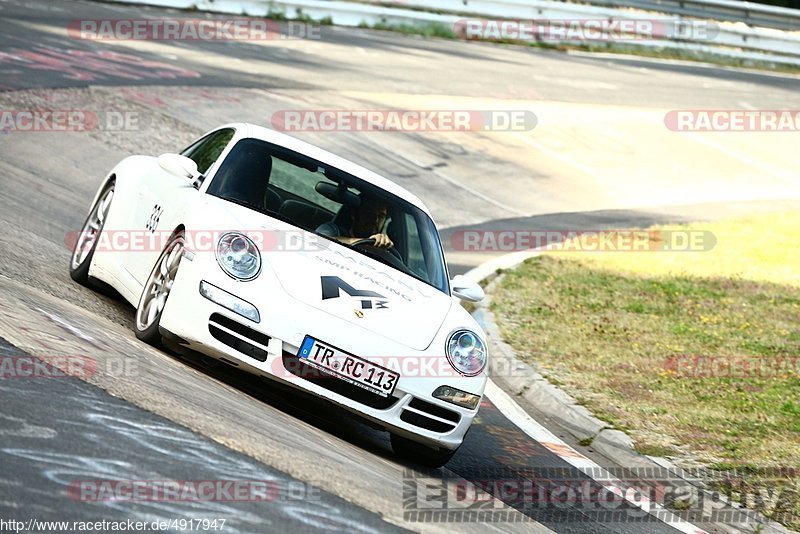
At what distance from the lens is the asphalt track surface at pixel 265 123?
5074mm

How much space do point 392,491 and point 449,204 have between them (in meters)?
11.5

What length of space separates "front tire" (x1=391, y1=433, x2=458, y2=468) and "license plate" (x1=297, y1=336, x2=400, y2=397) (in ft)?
1.91

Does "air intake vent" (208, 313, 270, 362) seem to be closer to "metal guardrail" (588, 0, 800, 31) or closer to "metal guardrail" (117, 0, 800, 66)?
"metal guardrail" (117, 0, 800, 66)

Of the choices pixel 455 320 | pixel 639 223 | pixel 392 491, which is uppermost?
pixel 455 320

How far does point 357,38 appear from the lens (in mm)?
25969

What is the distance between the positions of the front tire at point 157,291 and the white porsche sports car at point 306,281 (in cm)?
1

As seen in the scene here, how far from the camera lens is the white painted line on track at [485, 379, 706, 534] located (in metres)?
7.25

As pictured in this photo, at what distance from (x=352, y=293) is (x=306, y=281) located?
265 mm

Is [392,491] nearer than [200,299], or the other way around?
[392,491]

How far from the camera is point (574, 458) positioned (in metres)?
8.14

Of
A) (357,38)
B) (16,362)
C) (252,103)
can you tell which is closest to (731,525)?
(16,362)

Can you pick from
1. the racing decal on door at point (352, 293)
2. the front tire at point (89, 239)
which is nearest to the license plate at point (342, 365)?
the racing decal on door at point (352, 293)

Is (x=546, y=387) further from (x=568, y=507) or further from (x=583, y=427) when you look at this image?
(x=568, y=507)

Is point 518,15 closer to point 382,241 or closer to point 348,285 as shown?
point 382,241
